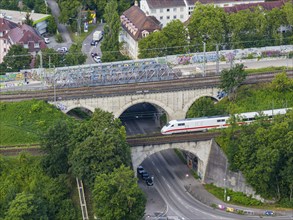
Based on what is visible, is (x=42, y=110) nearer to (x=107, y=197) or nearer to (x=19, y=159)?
(x=19, y=159)

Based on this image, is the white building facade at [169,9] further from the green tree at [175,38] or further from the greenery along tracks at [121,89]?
the greenery along tracks at [121,89]

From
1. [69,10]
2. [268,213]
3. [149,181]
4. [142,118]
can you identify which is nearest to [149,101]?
[142,118]

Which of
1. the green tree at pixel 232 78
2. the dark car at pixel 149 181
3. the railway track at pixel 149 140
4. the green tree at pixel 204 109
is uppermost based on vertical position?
the green tree at pixel 232 78

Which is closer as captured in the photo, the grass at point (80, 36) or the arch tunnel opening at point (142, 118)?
the arch tunnel opening at point (142, 118)

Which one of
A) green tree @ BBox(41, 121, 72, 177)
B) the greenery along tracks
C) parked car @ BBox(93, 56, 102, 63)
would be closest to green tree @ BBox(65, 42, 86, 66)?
parked car @ BBox(93, 56, 102, 63)

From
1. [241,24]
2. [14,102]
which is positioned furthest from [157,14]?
[14,102]

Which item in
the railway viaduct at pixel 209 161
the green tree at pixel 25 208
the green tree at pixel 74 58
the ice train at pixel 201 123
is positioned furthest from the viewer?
the green tree at pixel 74 58

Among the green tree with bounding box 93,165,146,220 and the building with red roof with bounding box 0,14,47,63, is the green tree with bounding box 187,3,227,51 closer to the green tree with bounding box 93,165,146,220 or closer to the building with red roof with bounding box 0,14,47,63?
the building with red roof with bounding box 0,14,47,63

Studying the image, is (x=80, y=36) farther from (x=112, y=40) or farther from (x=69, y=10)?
(x=112, y=40)

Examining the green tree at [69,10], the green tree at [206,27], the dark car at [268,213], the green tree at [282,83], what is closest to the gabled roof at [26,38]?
the green tree at [69,10]
